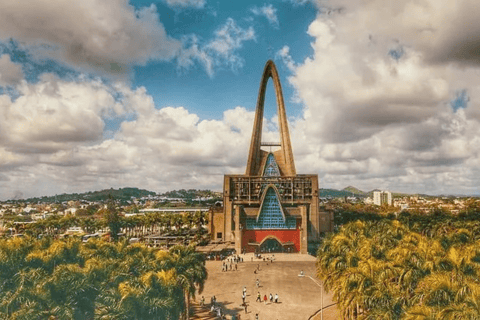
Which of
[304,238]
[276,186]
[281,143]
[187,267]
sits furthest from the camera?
[281,143]

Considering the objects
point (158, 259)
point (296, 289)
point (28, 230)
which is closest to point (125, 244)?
point (158, 259)

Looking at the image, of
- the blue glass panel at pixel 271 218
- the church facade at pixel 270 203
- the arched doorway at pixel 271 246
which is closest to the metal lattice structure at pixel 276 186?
the church facade at pixel 270 203

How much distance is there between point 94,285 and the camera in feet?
85.1

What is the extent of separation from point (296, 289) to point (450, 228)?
1557 inches

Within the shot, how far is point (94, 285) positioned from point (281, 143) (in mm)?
86182

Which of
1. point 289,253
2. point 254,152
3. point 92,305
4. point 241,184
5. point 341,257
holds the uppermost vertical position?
point 254,152

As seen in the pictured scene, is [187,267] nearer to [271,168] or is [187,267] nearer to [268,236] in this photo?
[268,236]

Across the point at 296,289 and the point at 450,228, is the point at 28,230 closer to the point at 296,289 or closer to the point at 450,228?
the point at 296,289

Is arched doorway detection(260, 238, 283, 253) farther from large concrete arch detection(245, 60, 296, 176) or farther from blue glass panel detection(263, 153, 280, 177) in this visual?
large concrete arch detection(245, 60, 296, 176)

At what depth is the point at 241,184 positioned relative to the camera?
305ft

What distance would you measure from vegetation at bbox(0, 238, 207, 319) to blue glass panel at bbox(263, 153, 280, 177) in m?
68.7

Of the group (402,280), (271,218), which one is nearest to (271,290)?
(402,280)

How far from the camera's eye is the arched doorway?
82.0 metres

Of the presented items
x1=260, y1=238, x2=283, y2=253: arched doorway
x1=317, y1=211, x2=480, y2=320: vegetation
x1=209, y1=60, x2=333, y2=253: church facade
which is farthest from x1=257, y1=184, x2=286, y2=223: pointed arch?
x1=317, y1=211, x2=480, y2=320: vegetation
